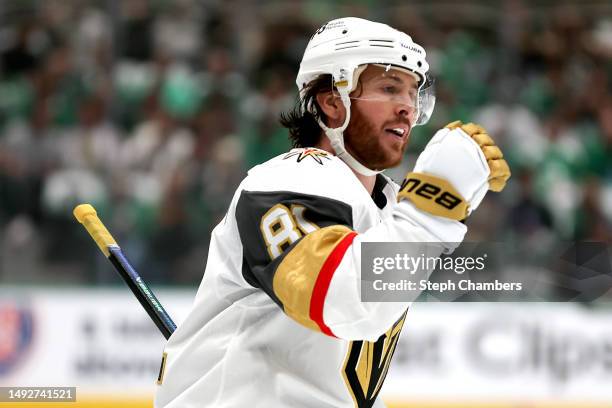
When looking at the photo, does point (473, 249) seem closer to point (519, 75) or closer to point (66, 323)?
point (66, 323)

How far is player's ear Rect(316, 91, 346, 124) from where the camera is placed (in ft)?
7.70

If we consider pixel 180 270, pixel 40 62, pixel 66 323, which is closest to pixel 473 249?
pixel 66 323

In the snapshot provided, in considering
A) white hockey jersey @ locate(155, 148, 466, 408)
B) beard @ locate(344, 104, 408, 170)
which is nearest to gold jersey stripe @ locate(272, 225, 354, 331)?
white hockey jersey @ locate(155, 148, 466, 408)

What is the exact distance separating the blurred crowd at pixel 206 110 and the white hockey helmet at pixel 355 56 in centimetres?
364

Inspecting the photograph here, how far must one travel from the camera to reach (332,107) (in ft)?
7.79

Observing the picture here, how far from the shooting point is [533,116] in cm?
662

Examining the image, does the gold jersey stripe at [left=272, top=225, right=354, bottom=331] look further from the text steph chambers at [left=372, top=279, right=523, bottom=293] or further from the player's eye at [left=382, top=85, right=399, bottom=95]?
the player's eye at [left=382, top=85, right=399, bottom=95]

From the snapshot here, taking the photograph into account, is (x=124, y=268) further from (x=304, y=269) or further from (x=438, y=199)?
(x=438, y=199)

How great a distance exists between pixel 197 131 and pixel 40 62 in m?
1.07

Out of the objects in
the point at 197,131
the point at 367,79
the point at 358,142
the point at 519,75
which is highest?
the point at 519,75

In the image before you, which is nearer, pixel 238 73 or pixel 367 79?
pixel 367 79

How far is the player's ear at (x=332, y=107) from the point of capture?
2346 millimetres

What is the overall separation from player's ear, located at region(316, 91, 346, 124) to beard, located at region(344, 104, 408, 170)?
5cm

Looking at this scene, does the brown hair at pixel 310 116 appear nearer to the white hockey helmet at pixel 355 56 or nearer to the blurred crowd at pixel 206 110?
the white hockey helmet at pixel 355 56
